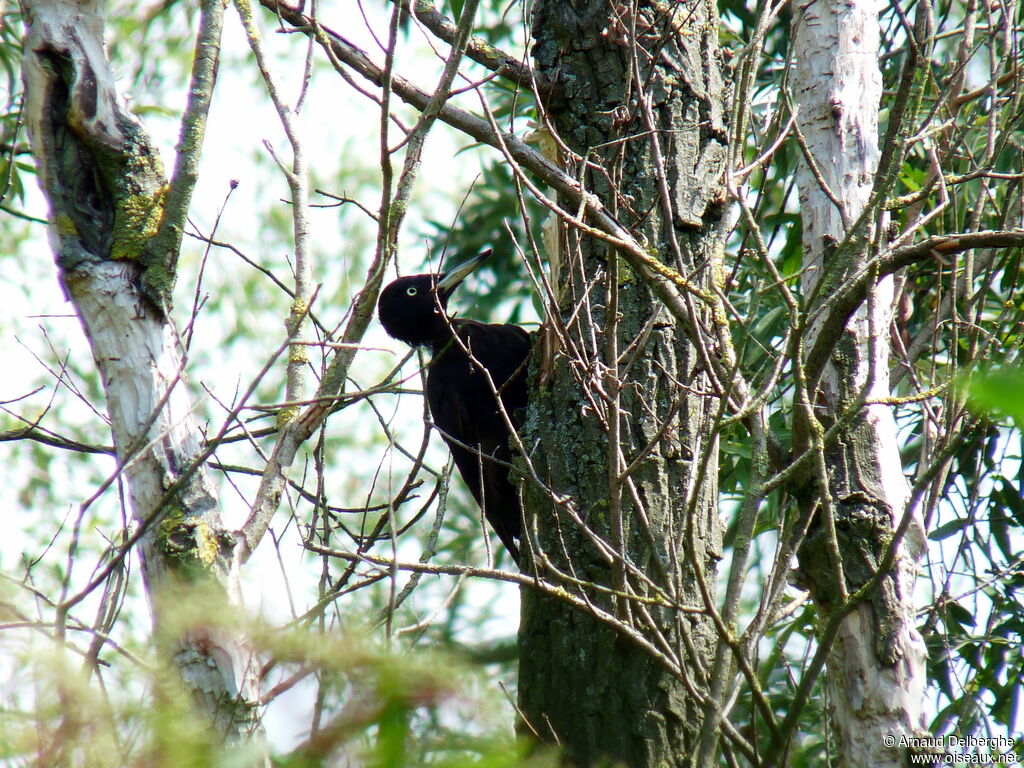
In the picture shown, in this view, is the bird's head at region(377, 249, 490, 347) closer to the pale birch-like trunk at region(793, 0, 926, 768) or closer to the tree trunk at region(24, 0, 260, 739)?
the pale birch-like trunk at region(793, 0, 926, 768)

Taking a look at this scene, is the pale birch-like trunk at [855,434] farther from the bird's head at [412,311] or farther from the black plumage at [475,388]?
the bird's head at [412,311]

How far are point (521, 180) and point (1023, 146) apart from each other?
256 cm

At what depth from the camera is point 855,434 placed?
8.49 feet

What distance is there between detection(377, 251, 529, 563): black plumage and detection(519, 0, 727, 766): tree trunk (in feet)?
4.18

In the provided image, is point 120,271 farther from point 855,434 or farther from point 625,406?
point 855,434

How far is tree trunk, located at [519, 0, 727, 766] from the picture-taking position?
2734 millimetres

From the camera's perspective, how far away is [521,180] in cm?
230

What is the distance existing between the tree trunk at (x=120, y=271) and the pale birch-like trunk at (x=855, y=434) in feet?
4.75

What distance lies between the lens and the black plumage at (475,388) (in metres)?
4.53

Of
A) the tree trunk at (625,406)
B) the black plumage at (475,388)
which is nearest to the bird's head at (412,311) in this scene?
the black plumage at (475,388)

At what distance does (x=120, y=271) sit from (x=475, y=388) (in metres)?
2.46

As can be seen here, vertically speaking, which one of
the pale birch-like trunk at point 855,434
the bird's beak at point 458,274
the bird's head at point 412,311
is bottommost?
the pale birch-like trunk at point 855,434

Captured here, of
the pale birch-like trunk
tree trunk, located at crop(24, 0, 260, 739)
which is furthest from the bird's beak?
tree trunk, located at crop(24, 0, 260, 739)

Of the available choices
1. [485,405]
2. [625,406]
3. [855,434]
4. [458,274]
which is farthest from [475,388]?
[855,434]
